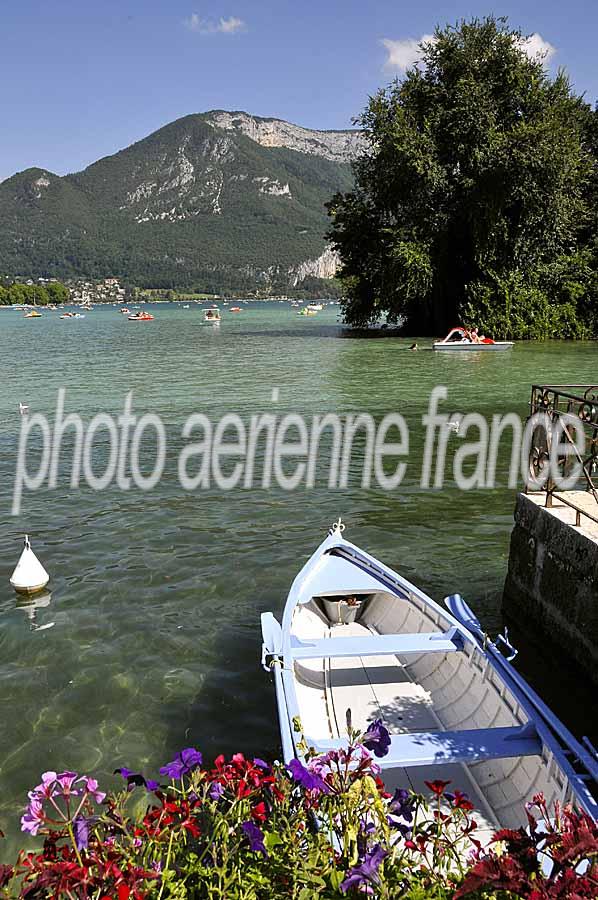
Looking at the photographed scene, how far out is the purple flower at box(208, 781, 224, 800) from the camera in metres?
2.81

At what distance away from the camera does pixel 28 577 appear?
8.69m

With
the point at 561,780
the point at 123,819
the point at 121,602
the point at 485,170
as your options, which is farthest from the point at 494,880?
the point at 485,170

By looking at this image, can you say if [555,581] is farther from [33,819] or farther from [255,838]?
[33,819]

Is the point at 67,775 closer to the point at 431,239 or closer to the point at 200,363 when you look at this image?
the point at 200,363

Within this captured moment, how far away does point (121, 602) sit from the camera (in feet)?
28.5

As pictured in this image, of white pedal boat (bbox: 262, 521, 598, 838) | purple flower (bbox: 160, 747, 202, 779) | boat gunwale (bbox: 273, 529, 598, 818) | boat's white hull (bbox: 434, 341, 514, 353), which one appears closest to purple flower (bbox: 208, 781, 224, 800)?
purple flower (bbox: 160, 747, 202, 779)

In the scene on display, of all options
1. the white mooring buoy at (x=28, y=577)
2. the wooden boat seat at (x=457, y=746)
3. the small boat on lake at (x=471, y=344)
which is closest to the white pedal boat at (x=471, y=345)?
the small boat on lake at (x=471, y=344)

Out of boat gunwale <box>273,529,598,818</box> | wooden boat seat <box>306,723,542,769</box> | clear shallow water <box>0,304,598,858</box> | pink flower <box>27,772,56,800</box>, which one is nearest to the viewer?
pink flower <box>27,772,56,800</box>

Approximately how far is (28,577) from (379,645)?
15.2 feet

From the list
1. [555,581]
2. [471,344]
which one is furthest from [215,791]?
[471,344]

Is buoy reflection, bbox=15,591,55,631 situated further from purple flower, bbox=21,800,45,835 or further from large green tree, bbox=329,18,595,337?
large green tree, bbox=329,18,595,337

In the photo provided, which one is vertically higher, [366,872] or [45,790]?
[45,790]

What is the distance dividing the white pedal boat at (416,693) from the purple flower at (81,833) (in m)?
1.93

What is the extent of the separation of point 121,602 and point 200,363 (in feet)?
88.5
